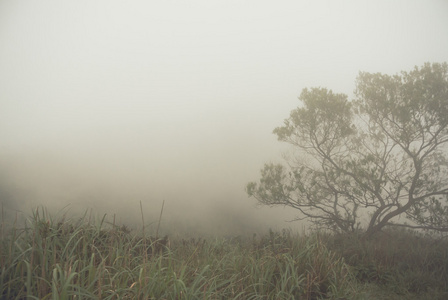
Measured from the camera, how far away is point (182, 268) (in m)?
2.94

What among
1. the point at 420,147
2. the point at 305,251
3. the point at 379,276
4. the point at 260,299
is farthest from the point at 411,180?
the point at 260,299

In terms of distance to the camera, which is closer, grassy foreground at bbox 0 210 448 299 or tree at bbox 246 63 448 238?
grassy foreground at bbox 0 210 448 299

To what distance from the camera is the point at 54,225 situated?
10.6ft

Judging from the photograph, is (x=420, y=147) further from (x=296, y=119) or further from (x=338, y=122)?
(x=296, y=119)

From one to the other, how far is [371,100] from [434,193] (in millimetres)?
4569

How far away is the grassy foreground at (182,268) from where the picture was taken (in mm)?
2256

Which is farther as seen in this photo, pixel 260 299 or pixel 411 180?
pixel 411 180

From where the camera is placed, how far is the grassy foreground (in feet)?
7.40

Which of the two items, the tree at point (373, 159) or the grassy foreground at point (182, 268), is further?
the tree at point (373, 159)

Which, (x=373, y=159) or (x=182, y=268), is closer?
(x=182, y=268)

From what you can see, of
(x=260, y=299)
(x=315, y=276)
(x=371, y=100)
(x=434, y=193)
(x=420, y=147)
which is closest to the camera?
(x=260, y=299)

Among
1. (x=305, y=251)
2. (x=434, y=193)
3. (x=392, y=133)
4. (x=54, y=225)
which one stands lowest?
(x=305, y=251)

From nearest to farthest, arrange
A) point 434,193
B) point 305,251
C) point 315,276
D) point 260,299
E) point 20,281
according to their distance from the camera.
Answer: point 20,281
point 260,299
point 315,276
point 305,251
point 434,193

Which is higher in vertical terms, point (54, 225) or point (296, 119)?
point (296, 119)
